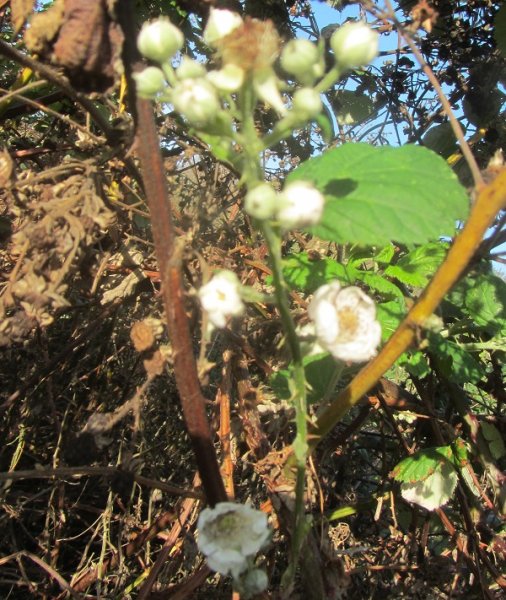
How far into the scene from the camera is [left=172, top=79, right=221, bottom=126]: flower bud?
73 cm

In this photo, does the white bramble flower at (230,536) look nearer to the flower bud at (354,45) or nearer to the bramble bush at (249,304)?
the bramble bush at (249,304)

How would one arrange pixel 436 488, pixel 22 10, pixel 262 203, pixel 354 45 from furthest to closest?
pixel 436 488
pixel 22 10
pixel 354 45
pixel 262 203

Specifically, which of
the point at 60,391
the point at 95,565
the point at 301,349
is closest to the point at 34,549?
the point at 95,565

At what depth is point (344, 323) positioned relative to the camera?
0.89 m

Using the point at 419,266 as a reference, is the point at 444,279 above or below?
above

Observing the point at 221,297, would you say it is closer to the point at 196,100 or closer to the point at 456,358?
the point at 196,100

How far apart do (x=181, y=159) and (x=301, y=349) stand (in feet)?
3.22

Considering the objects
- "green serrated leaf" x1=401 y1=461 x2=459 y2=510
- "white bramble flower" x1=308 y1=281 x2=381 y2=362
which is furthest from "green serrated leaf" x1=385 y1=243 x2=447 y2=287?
"white bramble flower" x1=308 y1=281 x2=381 y2=362

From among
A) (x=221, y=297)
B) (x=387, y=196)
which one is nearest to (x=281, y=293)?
(x=221, y=297)

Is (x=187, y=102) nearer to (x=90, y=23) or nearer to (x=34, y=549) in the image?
(x=90, y=23)

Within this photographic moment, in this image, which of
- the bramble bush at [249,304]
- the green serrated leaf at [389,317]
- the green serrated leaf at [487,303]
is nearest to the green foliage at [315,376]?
the bramble bush at [249,304]

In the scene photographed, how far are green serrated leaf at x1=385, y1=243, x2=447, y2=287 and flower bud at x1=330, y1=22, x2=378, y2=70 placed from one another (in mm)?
739

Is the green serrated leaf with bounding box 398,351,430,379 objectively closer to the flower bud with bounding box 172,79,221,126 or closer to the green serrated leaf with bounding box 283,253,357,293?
the green serrated leaf with bounding box 283,253,357,293

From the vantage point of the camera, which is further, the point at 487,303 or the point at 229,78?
the point at 487,303
